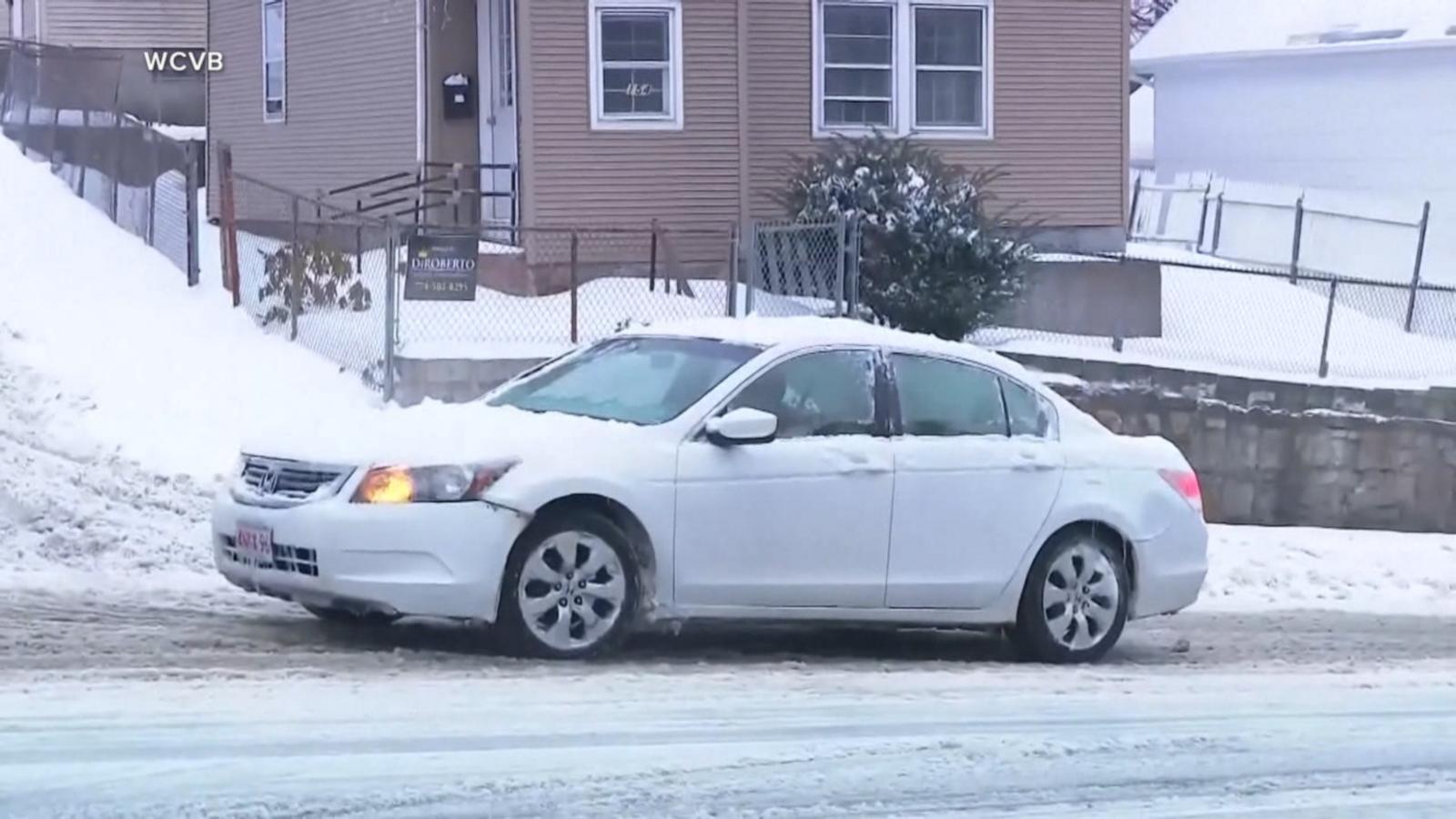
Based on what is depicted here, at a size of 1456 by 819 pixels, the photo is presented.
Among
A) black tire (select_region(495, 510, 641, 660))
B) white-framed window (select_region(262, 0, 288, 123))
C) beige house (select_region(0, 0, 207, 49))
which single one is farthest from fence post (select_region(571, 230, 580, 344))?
beige house (select_region(0, 0, 207, 49))

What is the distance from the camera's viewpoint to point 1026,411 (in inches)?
433

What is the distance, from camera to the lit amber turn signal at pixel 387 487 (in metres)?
9.46

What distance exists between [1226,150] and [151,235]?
18.0 m

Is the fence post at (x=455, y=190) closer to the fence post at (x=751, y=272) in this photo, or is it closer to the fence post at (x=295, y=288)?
the fence post at (x=295, y=288)

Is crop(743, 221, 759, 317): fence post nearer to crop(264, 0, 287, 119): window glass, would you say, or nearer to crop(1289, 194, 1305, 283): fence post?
crop(264, 0, 287, 119): window glass

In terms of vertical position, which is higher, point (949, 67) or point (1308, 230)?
point (949, 67)

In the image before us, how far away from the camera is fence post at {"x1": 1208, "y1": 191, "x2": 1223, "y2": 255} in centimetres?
3112

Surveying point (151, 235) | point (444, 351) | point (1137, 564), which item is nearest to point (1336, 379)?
point (444, 351)

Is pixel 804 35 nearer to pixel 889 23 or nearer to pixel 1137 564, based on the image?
pixel 889 23

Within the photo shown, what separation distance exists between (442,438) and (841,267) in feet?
28.1

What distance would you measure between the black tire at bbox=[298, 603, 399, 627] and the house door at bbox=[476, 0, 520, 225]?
10772mm

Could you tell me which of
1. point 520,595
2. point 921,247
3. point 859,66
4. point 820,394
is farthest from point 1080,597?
point 859,66

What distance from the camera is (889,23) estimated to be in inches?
859

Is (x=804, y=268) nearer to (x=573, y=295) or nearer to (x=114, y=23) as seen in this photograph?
(x=573, y=295)
